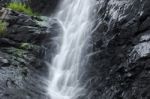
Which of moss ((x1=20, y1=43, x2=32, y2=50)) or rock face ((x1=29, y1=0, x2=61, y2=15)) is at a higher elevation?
rock face ((x1=29, y1=0, x2=61, y2=15))

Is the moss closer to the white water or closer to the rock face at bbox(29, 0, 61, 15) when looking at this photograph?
the white water

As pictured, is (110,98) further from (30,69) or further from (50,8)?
(50,8)

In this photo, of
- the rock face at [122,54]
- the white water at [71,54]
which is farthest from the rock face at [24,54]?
the rock face at [122,54]

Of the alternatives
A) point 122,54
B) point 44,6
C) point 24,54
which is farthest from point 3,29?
point 122,54

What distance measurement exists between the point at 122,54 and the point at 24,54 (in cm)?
385

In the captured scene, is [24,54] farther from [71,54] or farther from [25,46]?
[71,54]

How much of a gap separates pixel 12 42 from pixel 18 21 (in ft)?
4.09

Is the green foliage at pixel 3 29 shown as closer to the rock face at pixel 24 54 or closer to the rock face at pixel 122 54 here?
the rock face at pixel 24 54

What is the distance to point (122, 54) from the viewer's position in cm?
938

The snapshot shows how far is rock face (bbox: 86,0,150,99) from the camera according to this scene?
858 cm

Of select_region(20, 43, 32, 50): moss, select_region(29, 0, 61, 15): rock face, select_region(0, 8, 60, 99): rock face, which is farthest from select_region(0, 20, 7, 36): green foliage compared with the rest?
select_region(29, 0, 61, 15): rock face

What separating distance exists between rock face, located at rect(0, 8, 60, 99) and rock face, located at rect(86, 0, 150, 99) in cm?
182

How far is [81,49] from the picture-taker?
11.3 m

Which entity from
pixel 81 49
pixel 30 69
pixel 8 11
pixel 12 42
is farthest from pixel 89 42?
pixel 8 11
